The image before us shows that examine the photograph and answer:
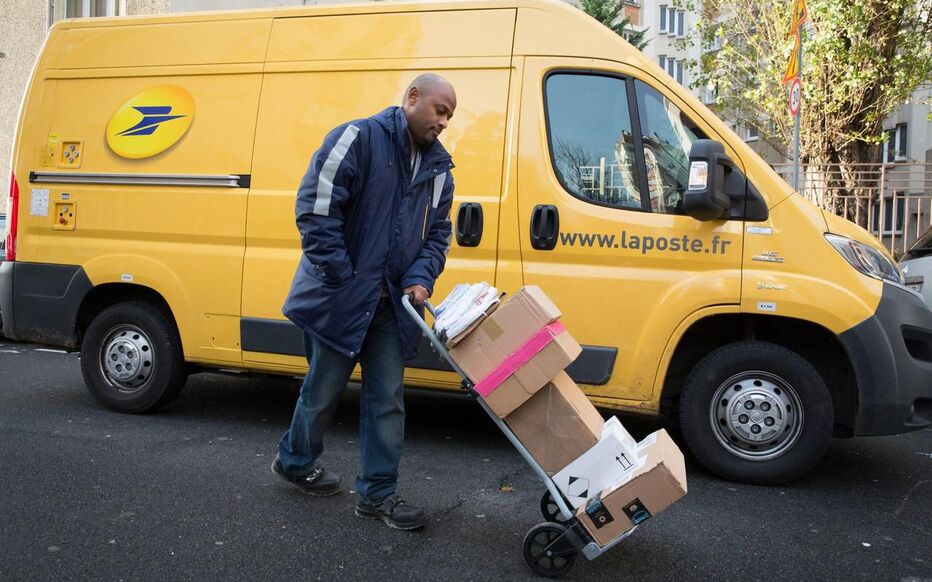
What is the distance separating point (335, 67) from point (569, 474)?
3136 millimetres

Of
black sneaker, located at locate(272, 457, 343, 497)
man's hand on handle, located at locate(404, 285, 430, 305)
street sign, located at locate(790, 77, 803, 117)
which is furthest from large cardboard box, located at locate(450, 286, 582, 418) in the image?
street sign, located at locate(790, 77, 803, 117)

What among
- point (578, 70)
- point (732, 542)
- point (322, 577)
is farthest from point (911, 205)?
point (322, 577)

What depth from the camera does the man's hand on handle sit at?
3.79 meters

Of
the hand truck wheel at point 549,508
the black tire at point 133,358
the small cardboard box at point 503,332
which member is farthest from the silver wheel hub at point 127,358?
the hand truck wheel at point 549,508

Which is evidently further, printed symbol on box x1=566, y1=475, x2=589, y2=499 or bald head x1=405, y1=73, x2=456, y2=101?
bald head x1=405, y1=73, x2=456, y2=101

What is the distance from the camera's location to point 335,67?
5.51 meters

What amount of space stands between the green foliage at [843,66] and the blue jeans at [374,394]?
12.7m

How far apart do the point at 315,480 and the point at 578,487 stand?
139 centimetres

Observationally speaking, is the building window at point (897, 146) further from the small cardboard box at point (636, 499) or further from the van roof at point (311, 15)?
the small cardboard box at point (636, 499)

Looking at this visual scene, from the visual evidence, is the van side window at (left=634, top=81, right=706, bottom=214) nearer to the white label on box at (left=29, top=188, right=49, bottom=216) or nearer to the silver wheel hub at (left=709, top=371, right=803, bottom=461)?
the silver wheel hub at (left=709, top=371, right=803, bottom=461)

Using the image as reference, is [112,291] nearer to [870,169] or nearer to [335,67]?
[335,67]

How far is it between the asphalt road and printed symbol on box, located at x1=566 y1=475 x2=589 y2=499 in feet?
1.03

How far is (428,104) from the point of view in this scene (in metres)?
3.70

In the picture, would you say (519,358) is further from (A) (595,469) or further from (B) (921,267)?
(B) (921,267)
